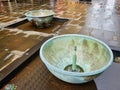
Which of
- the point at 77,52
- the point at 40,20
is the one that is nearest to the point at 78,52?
the point at 77,52

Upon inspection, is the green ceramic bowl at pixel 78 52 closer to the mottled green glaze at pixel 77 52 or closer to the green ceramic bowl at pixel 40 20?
the mottled green glaze at pixel 77 52

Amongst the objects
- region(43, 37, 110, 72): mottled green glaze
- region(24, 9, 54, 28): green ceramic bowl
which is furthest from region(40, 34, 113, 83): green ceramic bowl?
region(24, 9, 54, 28): green ceramic bowl

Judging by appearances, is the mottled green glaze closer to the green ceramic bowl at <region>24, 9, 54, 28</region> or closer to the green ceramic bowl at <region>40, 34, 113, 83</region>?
the green ceramic bowl at <region>40, 34, 113, 83</region>

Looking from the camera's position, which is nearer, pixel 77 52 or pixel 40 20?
pixel 77 52

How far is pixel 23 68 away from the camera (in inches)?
48.8

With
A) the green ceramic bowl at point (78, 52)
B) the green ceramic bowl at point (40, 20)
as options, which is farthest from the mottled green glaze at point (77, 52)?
the green ceramic bowl at point (40, 20)

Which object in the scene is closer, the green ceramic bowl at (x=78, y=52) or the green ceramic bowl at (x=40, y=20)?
the green ceramic bowl at (x=78, y=52)

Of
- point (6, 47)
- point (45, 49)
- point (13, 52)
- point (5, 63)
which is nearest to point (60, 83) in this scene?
point (45, 49)

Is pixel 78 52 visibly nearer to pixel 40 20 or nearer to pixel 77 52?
pixel 77 52

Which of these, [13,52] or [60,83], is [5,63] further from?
[60,83]

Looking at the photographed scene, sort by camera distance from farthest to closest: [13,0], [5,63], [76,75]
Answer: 1. [13,0]
2. [5,63]
3. [76,75]

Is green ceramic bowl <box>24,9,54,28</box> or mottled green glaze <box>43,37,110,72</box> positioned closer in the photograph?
mottled green glaze <box>43,37,110,72</box>

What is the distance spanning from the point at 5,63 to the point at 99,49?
0.90 meters

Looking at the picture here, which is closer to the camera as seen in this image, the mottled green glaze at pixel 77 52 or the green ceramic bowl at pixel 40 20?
the mottled green glaze at pixel 77 52
